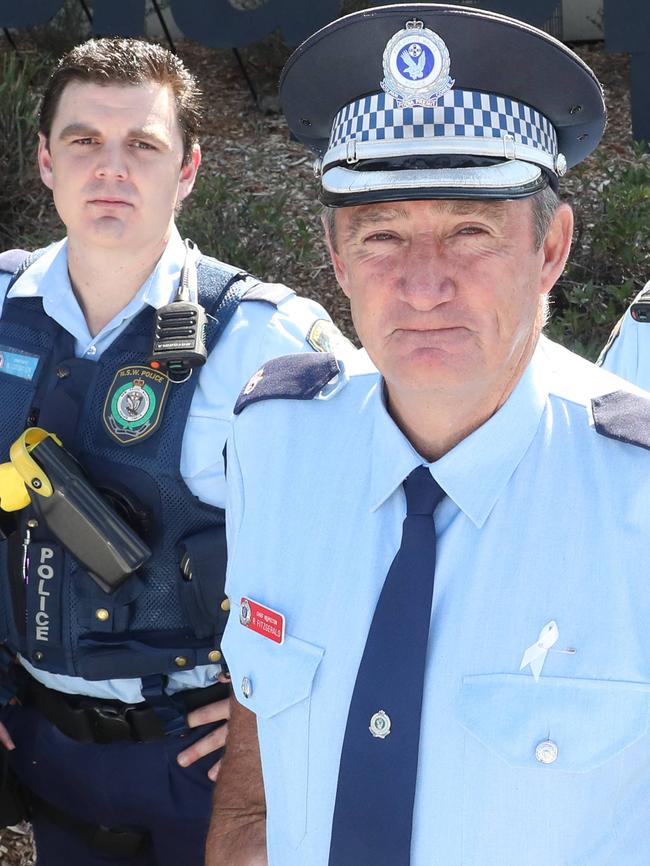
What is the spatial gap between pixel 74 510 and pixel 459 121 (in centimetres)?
129

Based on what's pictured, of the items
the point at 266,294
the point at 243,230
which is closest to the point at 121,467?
the point at 266,294

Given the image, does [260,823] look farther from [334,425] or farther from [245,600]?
[334,425]

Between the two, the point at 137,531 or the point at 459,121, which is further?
the point at 137,531

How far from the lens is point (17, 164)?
19.9ft

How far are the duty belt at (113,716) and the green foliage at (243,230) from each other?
3129 mm

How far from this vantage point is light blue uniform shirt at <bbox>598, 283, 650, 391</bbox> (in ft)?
9.59

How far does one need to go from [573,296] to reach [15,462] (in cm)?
338

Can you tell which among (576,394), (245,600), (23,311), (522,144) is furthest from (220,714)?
(522,144)

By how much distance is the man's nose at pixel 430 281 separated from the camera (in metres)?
1.65

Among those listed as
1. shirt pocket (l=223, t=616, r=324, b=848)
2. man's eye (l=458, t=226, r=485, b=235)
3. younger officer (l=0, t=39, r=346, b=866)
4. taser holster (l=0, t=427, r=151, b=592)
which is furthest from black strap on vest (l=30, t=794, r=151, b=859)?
man's eye (l=458, t=226, r=485, b=235)

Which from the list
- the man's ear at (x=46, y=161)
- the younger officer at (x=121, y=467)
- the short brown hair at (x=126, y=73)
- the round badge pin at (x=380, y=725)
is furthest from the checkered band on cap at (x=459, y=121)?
the man's ear at (x=46, y=161)

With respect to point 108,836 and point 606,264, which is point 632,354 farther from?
point 606,264

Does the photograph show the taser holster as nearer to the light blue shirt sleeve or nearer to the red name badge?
the light blue shirt sleeve

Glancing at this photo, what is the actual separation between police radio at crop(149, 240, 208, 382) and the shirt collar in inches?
36.3
